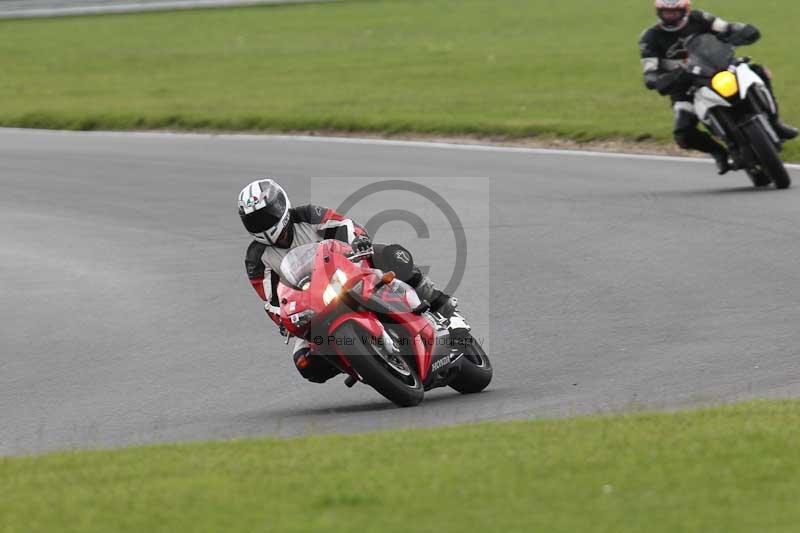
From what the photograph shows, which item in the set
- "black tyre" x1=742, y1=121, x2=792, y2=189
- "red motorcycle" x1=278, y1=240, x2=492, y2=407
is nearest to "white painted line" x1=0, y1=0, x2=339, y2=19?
"black tyre" x1=742, y1=121, x2=792, y2=189

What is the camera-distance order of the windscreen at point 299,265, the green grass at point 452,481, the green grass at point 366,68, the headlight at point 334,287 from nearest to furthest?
the green grass at point 452,481, the headlight at point 334,287, the windscreen at point 299,265, the green grass at point 366,68

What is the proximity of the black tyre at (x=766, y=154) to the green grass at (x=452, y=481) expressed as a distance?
706 centimetres

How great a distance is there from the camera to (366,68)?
28.7 m

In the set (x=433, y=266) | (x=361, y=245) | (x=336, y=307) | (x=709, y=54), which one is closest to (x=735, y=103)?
(x=709, y=54)

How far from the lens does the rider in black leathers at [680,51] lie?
1437 cm

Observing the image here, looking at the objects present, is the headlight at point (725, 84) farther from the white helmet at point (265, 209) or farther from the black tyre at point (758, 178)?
the white helmet at point (265, 209)

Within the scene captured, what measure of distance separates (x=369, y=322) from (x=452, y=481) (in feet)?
7.87

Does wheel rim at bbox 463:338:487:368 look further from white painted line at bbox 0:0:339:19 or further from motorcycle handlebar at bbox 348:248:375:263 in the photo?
white painted line at bbox 0:0:339:19

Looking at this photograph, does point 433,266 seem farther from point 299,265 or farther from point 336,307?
point 336,307

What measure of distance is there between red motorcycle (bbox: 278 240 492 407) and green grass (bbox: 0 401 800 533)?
3.62 ft

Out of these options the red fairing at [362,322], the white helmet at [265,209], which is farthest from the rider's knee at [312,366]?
the white helmet at [265,209]

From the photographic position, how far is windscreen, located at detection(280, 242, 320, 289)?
27.8 feet

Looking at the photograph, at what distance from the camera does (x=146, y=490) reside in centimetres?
613

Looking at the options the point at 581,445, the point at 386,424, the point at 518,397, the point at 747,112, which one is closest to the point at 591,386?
the point at 518,397
